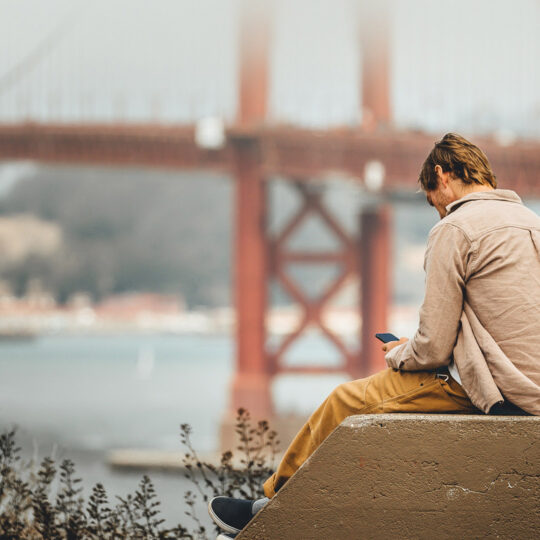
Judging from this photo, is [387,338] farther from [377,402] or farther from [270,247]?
[270,247]

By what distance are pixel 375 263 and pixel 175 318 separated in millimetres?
137582

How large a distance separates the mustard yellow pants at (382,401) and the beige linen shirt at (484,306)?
87 millimetres

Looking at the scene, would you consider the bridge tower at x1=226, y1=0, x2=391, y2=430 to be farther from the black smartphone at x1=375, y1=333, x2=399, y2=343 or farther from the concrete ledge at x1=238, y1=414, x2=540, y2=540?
the concrete ledge at x1=238, y1=414, x2=540, y2=540

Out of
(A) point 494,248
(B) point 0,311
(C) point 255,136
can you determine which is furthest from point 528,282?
(B) point 0,311

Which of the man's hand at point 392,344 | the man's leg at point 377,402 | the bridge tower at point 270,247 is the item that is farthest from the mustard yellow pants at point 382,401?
the bridge tower at point 270,247

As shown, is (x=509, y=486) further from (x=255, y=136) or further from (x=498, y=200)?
(x=255, y=136)

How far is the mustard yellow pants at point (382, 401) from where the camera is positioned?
290 centimetres

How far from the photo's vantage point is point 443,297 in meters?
2.82

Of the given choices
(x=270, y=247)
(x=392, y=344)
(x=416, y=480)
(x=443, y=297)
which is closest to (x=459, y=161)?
(x=443, y=297)

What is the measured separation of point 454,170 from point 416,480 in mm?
872

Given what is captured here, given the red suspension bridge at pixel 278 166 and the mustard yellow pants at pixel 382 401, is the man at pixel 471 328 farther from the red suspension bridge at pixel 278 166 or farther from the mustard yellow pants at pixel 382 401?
the red suspension bridge at pixel 278 166

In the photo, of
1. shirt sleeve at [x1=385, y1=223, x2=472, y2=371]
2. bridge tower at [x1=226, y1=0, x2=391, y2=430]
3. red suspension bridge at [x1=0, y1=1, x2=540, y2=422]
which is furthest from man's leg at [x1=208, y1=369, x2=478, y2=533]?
red suspension bridge at [x1=0, y1=1, x2=540, y2=422]

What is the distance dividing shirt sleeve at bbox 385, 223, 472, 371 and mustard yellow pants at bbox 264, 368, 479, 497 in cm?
10

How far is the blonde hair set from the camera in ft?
9.64
